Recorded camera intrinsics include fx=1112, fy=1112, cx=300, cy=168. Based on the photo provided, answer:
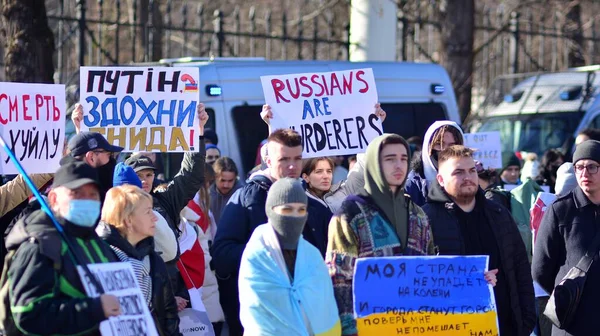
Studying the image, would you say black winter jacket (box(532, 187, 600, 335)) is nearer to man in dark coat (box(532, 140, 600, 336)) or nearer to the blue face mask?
man in dark coat (box(532, 140, 600, 336))

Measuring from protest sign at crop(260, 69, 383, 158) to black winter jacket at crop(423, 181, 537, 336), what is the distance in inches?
65.5

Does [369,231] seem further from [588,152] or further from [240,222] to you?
[588,152]

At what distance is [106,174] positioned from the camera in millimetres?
6551

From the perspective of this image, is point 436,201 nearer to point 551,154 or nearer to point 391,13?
point 551,154

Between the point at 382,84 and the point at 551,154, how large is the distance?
2.02 meters

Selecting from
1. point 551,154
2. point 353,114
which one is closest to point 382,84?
point 551,154

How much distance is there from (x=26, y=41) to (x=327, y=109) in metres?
4.47

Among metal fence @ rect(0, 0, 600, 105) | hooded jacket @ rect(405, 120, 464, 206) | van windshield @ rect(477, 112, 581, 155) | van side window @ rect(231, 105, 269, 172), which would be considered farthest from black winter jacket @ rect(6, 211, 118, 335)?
van windshield @ rect(477, 112, 581, 155)

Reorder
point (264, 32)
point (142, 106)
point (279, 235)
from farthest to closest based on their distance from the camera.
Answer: point (264, 32), point (142, 106), point (279, 235)

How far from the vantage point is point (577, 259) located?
6.44 meters

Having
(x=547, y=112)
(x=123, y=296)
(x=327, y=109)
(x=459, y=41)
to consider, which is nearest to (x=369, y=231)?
(x=123, y=296)

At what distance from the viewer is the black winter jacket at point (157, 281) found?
17.3 feet

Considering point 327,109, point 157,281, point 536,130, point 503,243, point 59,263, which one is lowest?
point 157,281

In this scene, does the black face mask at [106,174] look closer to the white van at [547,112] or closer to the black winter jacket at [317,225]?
the black winter jacket at [317,225]
